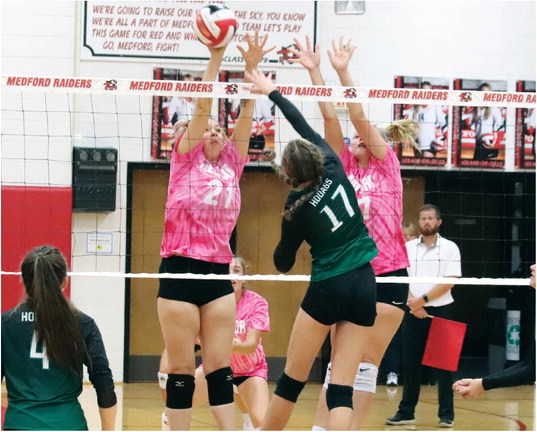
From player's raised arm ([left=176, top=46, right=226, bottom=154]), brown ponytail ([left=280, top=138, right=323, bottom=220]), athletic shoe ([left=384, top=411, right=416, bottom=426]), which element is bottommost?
athletic shoe ([left=384, top=411, right=416, bottom=426])

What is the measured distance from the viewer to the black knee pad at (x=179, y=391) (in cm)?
539

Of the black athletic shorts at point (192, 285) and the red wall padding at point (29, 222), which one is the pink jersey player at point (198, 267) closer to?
the black athletic shorts at point (192, 285)

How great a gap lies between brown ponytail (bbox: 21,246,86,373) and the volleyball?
186 centimetres

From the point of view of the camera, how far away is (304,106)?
10500mm

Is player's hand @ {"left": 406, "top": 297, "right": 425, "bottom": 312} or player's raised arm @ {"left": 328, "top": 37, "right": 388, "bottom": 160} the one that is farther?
player's hand @ {"left": 406, "top": 297, "right": 425, "bottom": 312}

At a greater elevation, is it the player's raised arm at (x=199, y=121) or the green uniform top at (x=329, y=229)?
the player's raised arm at (x=199, y=121)

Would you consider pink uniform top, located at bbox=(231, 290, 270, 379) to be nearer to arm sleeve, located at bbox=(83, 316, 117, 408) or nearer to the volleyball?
the volleyball

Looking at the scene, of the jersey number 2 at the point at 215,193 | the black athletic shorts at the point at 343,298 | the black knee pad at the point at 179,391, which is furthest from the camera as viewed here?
the jersey number 2 at the point at 215,193

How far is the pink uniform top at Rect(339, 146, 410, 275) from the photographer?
18.9 ft

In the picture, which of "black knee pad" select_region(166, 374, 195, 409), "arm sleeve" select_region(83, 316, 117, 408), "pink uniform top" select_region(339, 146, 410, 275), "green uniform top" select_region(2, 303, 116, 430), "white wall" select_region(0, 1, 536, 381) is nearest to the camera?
"green uniform top" select_region(2, 303, 116, 430)

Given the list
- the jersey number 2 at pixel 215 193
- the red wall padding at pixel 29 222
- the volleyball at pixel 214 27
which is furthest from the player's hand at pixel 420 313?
the red wall padding at pixel 29 222

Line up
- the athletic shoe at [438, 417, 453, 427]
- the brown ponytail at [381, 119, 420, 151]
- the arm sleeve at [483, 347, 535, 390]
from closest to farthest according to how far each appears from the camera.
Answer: the arm sleeve at [483, 347, 535, 390] → the brown ponytail at [381, 119, 420, 151] → the athletic shoe at [438, 417, 453, 427]

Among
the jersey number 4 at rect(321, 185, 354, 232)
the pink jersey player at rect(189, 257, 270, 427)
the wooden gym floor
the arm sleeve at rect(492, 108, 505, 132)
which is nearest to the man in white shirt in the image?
→ the wooden gym floor

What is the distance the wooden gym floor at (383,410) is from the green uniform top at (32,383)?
3846 mm
